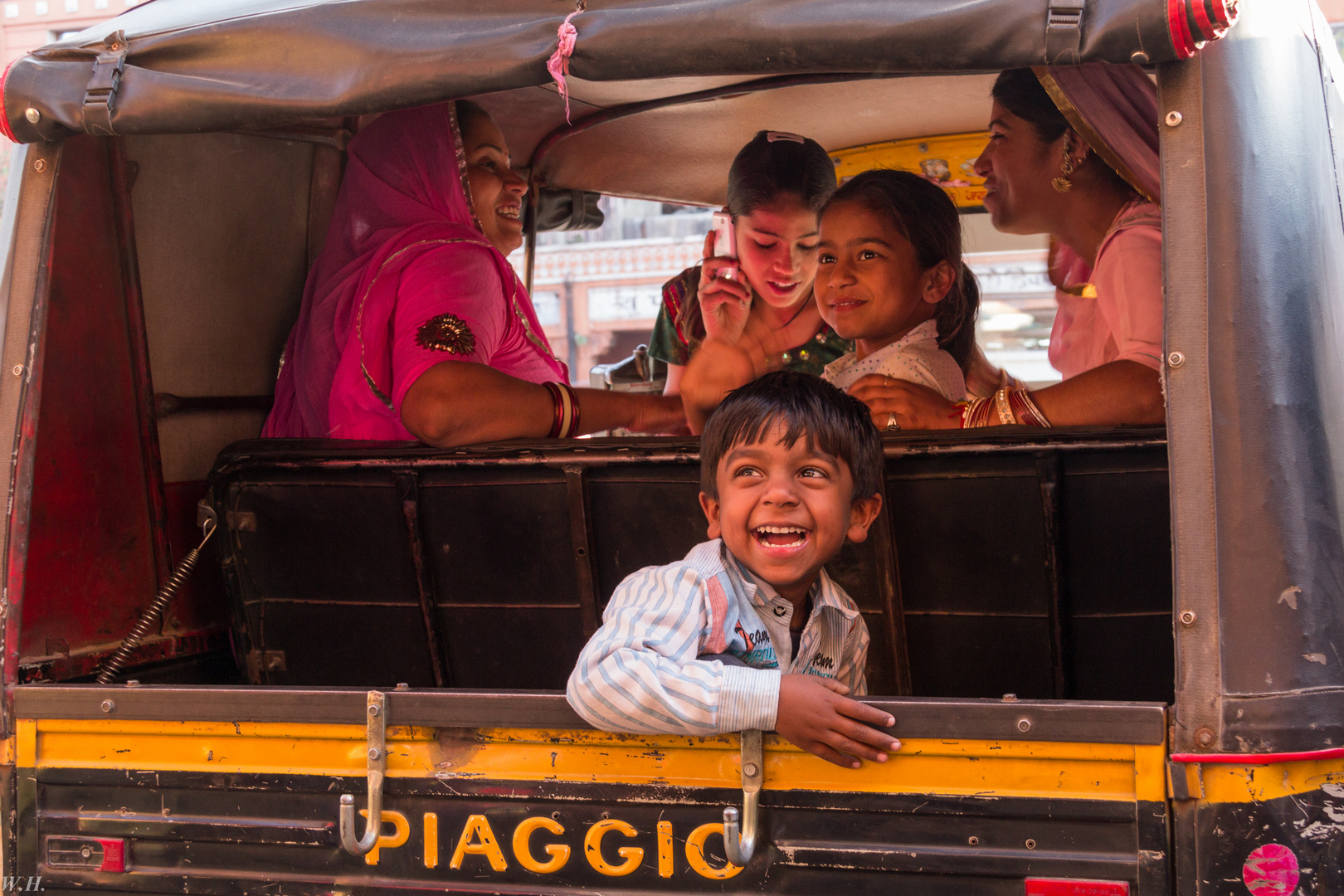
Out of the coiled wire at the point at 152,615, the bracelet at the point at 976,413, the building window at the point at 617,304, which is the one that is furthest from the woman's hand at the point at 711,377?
the building window at the point at 617,304

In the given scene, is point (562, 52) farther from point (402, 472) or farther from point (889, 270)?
point (889, 270)

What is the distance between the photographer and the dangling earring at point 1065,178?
2.33m

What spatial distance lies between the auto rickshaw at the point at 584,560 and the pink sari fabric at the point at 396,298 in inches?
9.5

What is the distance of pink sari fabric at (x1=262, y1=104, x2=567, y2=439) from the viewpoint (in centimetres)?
242

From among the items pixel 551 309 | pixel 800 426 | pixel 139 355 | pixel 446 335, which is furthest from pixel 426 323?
pixel 551 309

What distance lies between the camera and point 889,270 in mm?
2393

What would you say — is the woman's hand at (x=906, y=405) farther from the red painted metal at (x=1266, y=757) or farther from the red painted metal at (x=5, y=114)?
the red painted metal at (x=5, y=114)

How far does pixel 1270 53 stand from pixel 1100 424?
2.04 ft

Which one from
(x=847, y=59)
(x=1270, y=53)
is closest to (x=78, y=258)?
(x=847, y=59)

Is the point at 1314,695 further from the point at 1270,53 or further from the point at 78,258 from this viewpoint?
the point at 78,258

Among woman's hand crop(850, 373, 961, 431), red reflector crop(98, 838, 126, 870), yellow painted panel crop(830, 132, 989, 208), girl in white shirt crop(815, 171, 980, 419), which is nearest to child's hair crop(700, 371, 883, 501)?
woman's hand crop(850, 373, 961, 431)

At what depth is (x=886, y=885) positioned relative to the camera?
140 centimetres

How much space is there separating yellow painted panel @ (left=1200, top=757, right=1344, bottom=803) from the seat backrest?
55 centimetres

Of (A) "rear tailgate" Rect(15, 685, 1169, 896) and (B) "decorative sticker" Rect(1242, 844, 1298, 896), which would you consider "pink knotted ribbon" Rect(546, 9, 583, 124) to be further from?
(B) "decorative sticker" Rect(1242, 844, 1298, 896)
